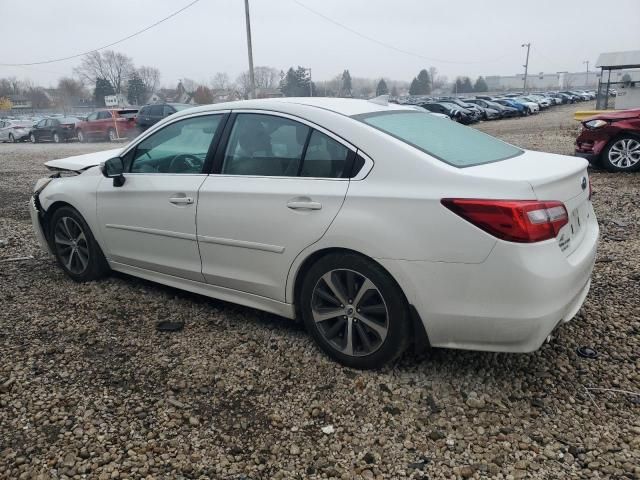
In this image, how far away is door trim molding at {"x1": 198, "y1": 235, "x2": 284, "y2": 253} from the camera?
10.2ft

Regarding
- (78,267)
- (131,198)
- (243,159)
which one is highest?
(243,159)

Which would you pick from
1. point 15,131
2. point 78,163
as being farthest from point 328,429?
point 15,131

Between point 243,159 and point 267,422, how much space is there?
165 centimetres

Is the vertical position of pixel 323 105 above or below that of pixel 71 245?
above

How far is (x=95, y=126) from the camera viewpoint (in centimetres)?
2458

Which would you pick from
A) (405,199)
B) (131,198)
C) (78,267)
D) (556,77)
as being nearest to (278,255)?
(405,199)

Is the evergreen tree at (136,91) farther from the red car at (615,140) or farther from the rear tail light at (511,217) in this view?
the rear tail light at (511,217)

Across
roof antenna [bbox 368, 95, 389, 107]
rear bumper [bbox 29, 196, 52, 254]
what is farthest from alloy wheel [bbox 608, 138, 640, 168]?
rear bumper [bbox 29, 196, 52, 254]

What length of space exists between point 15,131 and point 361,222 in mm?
31485

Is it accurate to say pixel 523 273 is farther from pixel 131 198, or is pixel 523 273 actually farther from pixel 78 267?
pixel 78 267

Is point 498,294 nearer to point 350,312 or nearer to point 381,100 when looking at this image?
point 350,312

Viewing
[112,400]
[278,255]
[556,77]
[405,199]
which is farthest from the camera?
[556,77]

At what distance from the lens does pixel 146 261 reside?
3936 mm

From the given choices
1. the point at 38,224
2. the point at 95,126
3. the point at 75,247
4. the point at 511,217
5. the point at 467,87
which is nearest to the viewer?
the point at 511,217
